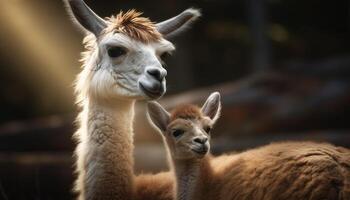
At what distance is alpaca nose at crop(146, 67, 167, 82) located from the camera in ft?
18.3

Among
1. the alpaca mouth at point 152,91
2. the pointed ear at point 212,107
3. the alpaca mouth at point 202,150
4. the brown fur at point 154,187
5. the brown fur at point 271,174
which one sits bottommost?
the brown fur at point 154,187

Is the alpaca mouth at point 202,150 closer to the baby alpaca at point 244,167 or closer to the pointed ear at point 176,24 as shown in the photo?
the baby alpaca at point 244,167

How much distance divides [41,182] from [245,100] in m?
4.53

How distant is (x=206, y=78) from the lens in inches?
747

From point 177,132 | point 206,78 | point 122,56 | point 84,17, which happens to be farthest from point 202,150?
point 206,78

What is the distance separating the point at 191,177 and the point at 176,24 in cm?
159

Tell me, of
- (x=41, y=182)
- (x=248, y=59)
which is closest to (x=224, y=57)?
(x=248, y=59)

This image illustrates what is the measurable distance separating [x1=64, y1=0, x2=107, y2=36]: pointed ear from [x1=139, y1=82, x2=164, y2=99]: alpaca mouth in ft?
2.72

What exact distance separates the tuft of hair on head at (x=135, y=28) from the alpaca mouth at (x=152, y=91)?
516 mm

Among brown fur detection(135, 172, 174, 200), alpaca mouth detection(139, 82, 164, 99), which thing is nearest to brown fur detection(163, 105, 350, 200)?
brown fur detection(135, 172, 174, 200)

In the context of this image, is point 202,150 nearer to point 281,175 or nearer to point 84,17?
point 281,175

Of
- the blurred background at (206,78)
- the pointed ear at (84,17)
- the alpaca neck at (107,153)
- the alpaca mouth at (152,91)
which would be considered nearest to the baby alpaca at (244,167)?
the alpaca neck at (107,153)

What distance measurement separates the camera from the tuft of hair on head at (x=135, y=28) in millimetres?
5969

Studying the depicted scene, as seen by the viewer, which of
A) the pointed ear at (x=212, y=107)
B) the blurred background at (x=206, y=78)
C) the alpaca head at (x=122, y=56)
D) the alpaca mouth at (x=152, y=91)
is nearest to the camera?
the alpaca mouth at (x=152, y=91)
